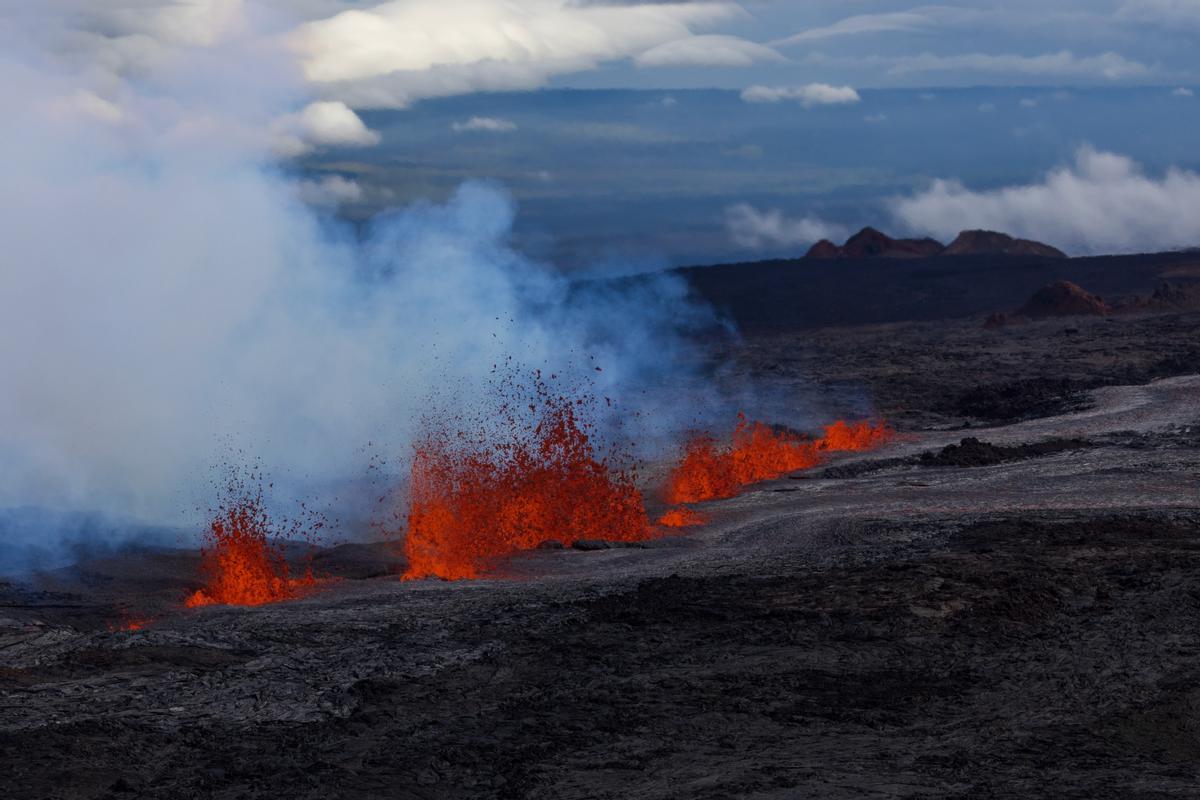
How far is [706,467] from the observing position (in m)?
24.3

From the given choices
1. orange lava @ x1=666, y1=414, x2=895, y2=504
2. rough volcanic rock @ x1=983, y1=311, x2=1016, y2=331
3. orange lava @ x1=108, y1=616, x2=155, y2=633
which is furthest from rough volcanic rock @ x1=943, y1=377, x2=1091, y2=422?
orange lava @ x1=108, y1=616, x2=155, y2=633

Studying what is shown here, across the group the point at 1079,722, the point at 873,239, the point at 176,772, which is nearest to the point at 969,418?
the point at 1079,722

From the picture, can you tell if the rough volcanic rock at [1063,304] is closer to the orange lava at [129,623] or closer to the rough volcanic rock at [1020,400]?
the rough volcanic rock at [1020,400]

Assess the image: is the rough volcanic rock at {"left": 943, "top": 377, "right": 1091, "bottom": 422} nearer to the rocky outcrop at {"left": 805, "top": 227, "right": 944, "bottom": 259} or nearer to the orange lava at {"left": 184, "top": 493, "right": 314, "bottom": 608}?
the orange lava at {"left": 184, "top": 493, "right": 314, "bottom": 608}

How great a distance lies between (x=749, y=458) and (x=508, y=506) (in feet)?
25.3

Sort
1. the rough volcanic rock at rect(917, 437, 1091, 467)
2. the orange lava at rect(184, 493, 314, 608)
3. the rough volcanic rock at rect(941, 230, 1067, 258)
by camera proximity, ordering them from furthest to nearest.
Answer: the rough volcanic rock at rect(941, 230, 1067, 258)
the rough volcanic rock at rect(917, 437, 1091, 467)
the orange lava at rect(184, 493, 314, 608)

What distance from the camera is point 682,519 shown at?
20.1 m

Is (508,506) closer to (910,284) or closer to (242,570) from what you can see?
(242,570)

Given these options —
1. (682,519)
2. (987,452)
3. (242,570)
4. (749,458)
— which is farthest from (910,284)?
(242,570)

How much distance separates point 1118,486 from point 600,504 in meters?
8.14

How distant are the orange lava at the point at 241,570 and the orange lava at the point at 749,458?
313 inches

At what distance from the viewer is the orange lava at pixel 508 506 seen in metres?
18.6

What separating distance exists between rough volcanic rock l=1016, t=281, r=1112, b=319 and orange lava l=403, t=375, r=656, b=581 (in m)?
45.3

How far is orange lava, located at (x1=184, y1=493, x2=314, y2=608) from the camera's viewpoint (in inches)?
619
